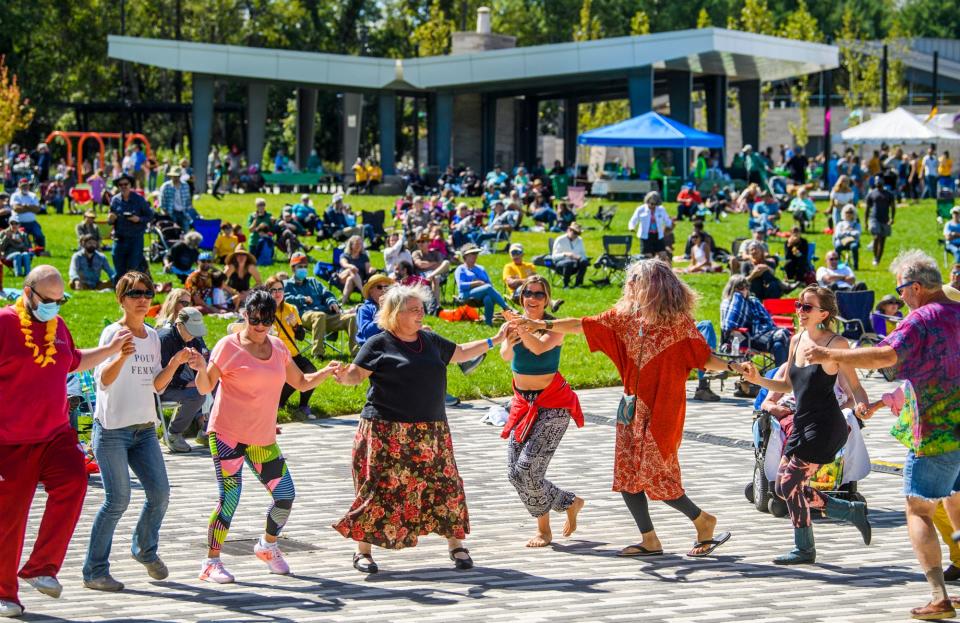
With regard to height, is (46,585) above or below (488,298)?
below

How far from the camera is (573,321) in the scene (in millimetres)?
8203

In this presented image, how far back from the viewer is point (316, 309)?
655 inches

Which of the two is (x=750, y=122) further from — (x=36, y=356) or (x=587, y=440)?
(x=36, y=356)

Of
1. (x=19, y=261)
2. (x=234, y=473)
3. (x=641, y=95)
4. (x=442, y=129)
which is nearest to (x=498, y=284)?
(x=19, y=261)

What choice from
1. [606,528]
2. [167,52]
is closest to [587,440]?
[606,528]

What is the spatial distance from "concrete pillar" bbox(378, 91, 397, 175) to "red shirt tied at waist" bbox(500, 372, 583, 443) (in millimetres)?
37830

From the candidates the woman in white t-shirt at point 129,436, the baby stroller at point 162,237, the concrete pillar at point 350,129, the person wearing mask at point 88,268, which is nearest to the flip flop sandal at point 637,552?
the woman in white t-shirt at point 129,436

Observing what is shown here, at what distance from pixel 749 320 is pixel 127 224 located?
9.91m

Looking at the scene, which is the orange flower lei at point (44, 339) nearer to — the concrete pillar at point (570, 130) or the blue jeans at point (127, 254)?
the blue jeans at point (127, 254)

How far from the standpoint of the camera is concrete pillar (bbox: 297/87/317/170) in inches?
1902

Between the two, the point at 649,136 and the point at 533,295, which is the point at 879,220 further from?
the point at 533,295

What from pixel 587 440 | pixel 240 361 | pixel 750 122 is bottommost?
pixel 587 440

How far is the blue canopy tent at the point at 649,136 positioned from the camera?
1287 inches

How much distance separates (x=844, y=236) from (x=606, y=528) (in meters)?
17.1
